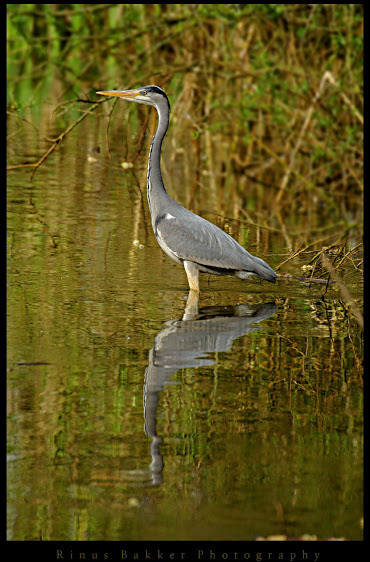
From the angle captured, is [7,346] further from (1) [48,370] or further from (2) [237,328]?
(2) [237,328]

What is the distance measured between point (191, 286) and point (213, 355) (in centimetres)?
179

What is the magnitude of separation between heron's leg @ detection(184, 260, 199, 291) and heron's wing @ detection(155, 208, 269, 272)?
1.9 inches

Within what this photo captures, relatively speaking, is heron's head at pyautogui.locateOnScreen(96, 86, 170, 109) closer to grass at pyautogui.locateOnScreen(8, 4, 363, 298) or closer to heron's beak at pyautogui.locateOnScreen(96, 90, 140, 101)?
heron's beak at pyautogui.locateOnScreen(96, 90, 140, 101)

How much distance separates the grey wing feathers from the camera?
8.62 m

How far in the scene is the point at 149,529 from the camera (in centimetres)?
434

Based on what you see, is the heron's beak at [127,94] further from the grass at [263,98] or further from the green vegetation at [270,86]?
the grass at [263,98]

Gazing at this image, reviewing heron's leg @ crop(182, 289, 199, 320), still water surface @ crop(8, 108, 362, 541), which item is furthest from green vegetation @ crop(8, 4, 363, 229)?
heron's leg @ crop(182, 289, 199, 320)

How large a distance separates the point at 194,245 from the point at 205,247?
0.34 ft

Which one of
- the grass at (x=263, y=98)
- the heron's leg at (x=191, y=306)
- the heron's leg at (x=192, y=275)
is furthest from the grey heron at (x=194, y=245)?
the grass at (x=263, y=98)

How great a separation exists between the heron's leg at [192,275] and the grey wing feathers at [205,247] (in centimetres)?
5

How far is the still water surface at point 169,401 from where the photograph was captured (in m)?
4.51

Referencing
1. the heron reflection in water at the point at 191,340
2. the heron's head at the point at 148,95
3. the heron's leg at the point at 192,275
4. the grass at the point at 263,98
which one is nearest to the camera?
the heron reflection in water at the point at 191,340

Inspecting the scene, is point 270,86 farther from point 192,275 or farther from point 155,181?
point 192,275

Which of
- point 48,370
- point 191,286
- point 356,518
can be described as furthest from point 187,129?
point 356,518
